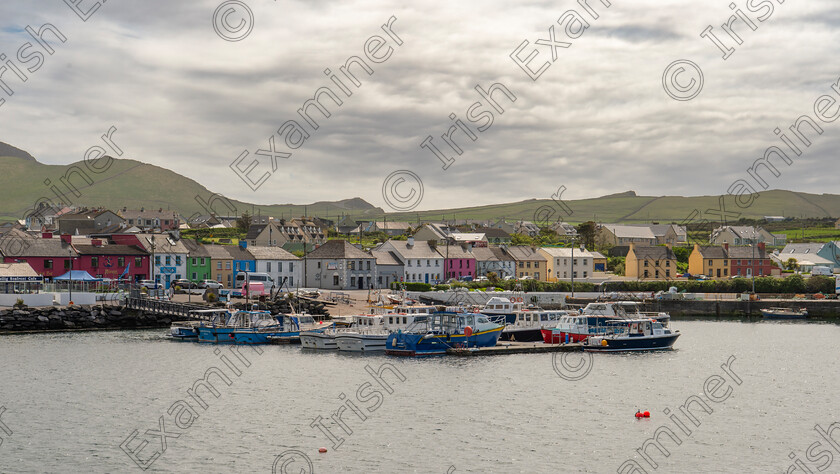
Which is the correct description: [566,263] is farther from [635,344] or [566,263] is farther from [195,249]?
[635,344]

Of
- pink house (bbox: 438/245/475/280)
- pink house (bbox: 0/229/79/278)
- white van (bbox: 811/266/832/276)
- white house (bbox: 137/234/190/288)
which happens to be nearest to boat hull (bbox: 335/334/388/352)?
pink house (bbox: 0/229/79/278)

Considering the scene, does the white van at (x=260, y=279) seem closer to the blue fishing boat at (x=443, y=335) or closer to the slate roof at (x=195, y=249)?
the slate roof at (x=195, y=249)

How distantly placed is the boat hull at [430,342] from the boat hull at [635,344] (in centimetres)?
848

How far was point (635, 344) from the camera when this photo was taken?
65.1 m

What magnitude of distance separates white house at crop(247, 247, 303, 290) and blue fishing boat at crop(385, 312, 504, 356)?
51540 millimetres

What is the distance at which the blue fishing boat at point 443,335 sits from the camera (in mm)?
60750

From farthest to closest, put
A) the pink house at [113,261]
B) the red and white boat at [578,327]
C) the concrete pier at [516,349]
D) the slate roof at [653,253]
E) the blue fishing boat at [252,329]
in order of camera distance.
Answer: the slate roof at [653,253], the pink house at [113,261], the blue fishing boat at [252,329], the red and white boat at [578,327], the concrete pier at [516,349]

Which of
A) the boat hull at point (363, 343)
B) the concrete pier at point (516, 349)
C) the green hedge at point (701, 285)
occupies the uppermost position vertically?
the green hedge at point (701, 285)

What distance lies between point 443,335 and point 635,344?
1510 cm

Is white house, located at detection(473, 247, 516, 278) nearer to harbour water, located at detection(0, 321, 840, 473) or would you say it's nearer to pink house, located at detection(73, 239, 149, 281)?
pink house, located at detection(73, 239, 149, 281)

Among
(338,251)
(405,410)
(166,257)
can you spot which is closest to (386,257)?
(338,251)

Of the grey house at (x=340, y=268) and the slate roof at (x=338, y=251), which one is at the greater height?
the slate roof at (x=338, y=251)

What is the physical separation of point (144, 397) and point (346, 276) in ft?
224

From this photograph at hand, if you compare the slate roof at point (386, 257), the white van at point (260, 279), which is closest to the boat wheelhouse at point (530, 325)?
the white van at point (260, 279)
